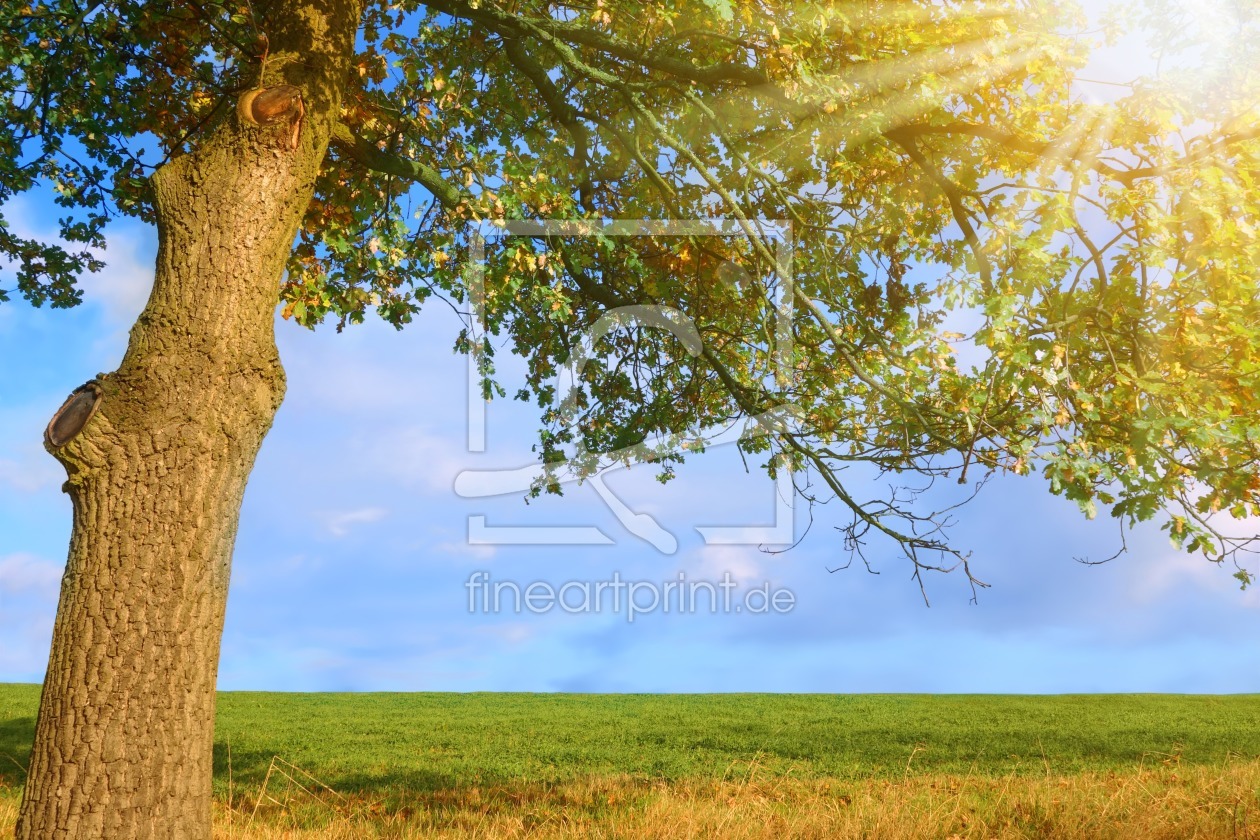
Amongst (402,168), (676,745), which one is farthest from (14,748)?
(402,168)

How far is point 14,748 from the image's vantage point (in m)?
15.3

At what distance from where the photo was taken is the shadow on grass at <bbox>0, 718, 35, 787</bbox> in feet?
42.1

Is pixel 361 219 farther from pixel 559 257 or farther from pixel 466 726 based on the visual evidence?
pixel 466 726

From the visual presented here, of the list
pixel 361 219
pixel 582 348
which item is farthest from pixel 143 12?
pixel 582 348

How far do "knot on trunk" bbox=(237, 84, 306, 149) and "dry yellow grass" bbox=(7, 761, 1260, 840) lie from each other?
5.06 metres

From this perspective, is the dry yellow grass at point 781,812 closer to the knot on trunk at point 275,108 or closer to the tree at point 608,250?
the tree at point 608,250

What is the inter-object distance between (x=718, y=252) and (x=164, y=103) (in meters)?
6.46

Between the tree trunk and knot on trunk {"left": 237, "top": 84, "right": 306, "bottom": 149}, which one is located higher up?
knot on trunk {"left": 237, "top": 84, "right": 306, "bottom": 149}

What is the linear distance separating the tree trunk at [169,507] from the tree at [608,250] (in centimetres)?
2

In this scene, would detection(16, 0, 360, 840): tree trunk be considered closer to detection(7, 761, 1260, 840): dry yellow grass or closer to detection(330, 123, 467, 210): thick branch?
detection(7, 761, 1260, 840): dry yellow grass

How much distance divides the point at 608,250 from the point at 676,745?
30.6 feet

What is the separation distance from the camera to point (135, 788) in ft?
16.8

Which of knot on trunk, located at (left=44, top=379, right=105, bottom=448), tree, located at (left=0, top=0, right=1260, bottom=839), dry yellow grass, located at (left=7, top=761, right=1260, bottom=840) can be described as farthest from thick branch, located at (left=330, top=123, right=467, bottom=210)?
dry yellow grass, located at (left=7, top=761, right=1260, bottom=840)

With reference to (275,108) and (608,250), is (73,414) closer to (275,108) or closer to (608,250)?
(275,108)
